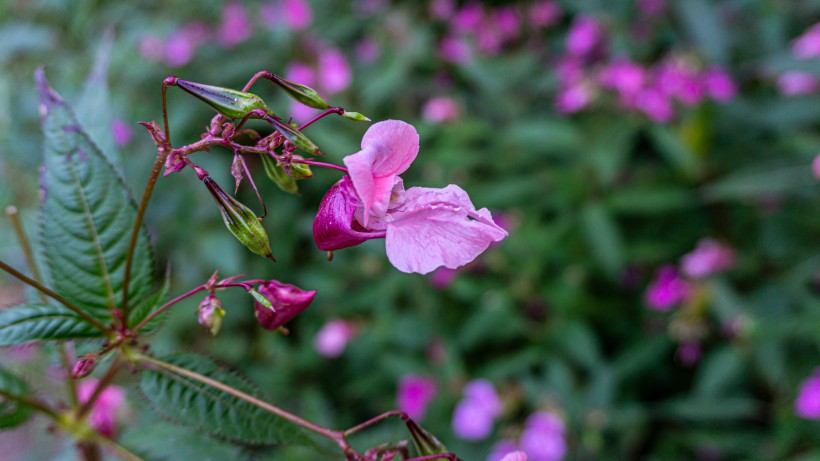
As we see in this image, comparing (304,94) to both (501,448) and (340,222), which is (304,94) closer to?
(340,222)

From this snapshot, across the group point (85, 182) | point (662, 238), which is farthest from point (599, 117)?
point (85, 182)

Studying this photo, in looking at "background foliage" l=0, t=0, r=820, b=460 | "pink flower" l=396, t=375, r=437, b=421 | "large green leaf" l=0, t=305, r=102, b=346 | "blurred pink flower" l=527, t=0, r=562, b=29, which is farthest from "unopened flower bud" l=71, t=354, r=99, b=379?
"blurred pink flower" l=527, t=0, r=562, b=29

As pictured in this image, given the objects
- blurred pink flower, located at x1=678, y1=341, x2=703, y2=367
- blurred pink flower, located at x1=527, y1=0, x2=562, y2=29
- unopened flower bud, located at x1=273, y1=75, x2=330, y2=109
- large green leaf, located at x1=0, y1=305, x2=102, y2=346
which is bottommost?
large green leaf, located at x1=0, y1=305, x2=102, y2=346

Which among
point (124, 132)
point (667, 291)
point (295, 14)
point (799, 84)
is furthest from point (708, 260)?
point (124, 132)

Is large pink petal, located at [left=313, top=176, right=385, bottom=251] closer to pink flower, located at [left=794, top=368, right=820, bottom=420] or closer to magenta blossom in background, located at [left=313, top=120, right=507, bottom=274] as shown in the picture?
magenta blossom in background, located at [left=313, top=120, right=507, bottom=274]

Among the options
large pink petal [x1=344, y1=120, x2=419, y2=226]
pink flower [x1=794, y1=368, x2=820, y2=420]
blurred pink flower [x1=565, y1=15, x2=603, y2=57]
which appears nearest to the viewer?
large pink petal [x1=344, y1=120, x2=419, y2=226]

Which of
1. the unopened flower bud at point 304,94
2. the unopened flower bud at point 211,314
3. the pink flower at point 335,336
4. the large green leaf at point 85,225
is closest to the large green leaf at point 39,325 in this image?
the large green leaf at point 85,225
